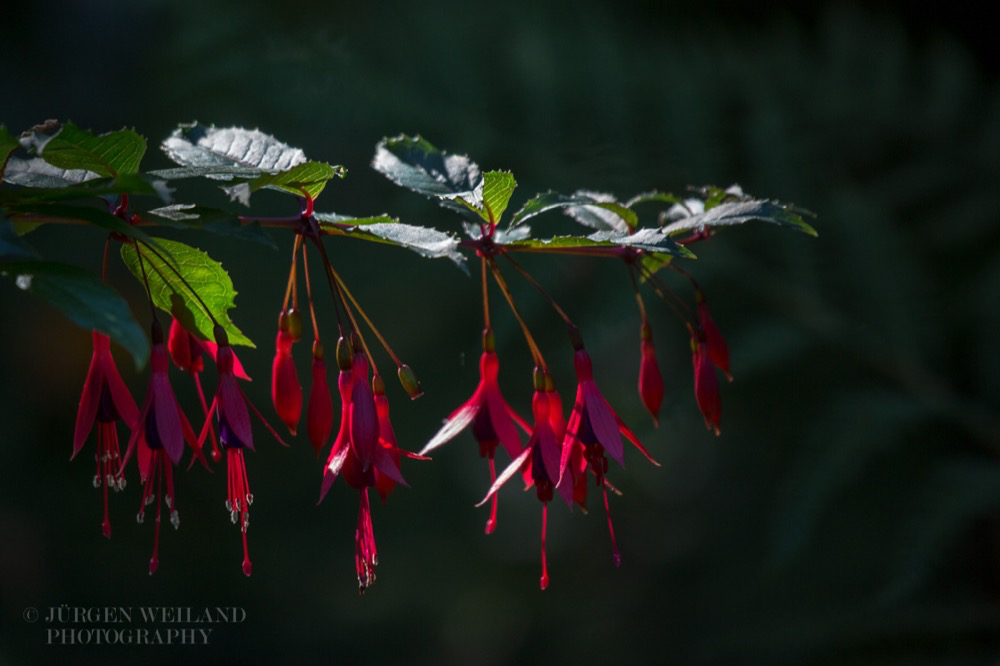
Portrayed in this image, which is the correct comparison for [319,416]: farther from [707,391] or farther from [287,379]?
[707,391]

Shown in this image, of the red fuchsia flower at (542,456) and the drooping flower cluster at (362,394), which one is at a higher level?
the drooping flower cluster at (362,394)

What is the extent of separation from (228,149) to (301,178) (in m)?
0.08

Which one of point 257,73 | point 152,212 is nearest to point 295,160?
point 152,212

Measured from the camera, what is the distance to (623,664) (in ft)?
5.96

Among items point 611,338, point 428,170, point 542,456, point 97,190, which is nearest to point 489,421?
point 542,456

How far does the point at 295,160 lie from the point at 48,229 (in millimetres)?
1592

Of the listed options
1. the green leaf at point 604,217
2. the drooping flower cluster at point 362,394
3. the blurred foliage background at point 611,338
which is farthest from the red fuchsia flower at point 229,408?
the blurred foliage background at point 611,338

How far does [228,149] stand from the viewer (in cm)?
47

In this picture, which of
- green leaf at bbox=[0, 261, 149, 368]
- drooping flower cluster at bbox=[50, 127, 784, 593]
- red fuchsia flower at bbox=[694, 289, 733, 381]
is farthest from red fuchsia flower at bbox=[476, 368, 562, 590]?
green leaf at bbox=[0, 261, 149, 368]

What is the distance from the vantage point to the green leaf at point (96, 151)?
0.39m

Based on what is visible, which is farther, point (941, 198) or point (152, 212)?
point (941, 198)

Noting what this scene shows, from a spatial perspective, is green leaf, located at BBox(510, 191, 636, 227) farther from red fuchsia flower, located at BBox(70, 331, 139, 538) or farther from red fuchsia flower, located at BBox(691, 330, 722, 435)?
red fuchsia flower, located at BBox(70, 331, 139, 538)

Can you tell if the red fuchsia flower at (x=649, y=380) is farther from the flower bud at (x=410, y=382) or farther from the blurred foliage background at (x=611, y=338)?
the blurred foliage background at (x=611, y=338)

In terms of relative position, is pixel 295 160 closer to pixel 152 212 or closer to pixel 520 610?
pixel 152 212
